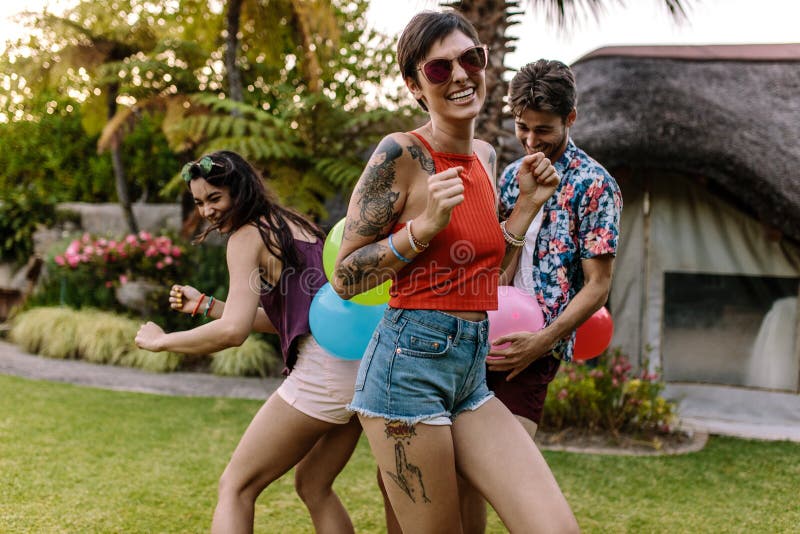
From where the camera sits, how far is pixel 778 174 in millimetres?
6461

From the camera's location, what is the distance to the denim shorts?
77.5 inches

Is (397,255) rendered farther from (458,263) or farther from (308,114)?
(308,114)

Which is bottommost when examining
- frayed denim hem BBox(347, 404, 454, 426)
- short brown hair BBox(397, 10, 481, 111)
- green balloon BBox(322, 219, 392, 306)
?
frayed denim hem BBox(347, 404, 454, 426)

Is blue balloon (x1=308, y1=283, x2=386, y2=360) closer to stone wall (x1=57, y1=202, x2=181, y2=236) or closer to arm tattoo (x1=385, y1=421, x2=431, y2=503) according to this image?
arm tattoo (x1=385, y1=421, x2=431, y2=503)

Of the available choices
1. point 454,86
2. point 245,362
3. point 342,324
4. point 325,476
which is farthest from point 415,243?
point 245,362

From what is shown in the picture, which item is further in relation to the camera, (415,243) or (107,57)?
(107,57)

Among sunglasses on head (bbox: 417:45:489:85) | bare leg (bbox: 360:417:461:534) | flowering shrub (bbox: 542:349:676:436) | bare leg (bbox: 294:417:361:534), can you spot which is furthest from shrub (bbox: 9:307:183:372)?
sunglasses on head (bbox: 417:45:489:85)

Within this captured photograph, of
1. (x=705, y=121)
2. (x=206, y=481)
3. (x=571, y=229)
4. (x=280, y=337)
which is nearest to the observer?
(x=571, y=229)

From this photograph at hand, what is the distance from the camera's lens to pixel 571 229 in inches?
102

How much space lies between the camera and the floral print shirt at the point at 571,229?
2.53m

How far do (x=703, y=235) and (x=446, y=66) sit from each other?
19.9 feet

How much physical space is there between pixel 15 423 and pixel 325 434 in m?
4.17

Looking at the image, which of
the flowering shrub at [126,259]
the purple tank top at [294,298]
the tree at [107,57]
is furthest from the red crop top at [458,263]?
the tree at [107,57]

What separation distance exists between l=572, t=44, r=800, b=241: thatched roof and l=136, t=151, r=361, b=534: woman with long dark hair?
4.56 meters
